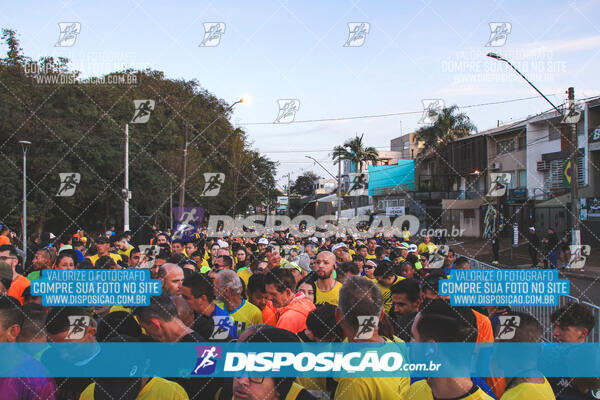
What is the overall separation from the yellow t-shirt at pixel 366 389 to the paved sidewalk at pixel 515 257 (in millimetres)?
16111

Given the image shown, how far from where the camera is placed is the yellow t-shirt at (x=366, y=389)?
2.54 metres

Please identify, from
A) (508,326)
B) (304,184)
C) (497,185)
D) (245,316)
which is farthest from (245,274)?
(304,184)

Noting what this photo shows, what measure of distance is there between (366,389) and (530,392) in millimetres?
911

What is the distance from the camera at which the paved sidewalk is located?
17.6 meters

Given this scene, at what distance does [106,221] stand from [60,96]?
8.31 metres

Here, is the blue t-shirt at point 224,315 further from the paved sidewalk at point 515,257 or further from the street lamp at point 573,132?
the paved sidewalk at point 515,257

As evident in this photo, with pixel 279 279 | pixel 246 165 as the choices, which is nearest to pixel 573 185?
pixel 279 279

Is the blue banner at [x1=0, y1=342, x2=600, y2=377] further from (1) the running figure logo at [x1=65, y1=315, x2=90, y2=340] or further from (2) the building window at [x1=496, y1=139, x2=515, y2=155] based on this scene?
(2) the building window at [x1=496, y1=139, x2=515, y2=155]

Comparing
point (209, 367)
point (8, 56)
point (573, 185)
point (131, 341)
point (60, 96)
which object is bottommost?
point (209, 367)

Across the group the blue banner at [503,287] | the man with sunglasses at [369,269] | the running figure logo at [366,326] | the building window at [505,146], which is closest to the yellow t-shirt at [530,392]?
the running figure logo at [366,326]

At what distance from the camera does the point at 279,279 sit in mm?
4492

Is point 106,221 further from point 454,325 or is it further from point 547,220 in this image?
point 454,325

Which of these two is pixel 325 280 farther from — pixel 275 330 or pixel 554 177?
pixel 554 177

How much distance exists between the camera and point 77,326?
10.3 ft
